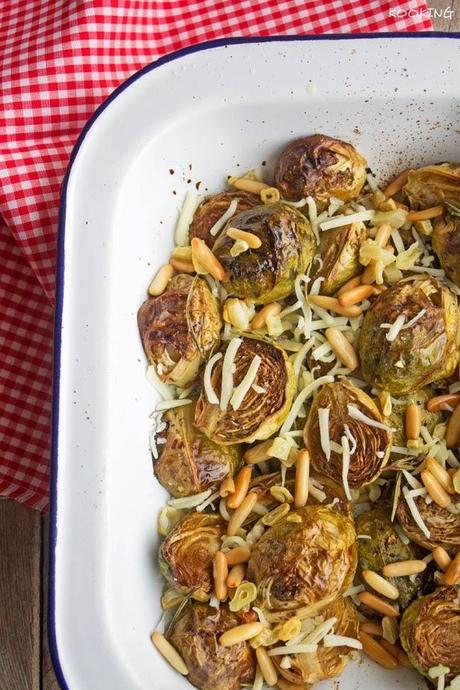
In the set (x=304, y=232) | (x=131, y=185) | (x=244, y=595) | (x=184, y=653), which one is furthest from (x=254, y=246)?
(x=184, y=653)

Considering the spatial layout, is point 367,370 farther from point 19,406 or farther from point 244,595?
point 19,406

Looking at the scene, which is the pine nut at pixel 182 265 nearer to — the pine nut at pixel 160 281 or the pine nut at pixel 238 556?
the pine nut at pixel 160 281

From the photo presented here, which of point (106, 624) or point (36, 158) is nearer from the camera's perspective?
point (106, 624)

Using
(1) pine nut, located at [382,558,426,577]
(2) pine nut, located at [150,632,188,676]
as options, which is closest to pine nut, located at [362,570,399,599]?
(1) pine nut, located at [382,558,426,577]

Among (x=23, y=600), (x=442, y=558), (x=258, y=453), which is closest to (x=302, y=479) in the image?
(x=258, y=453)

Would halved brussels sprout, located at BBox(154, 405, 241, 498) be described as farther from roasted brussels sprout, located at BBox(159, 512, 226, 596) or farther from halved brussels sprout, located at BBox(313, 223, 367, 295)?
halved brussels sprout, located at BBox(313, 223, 367, 295)
